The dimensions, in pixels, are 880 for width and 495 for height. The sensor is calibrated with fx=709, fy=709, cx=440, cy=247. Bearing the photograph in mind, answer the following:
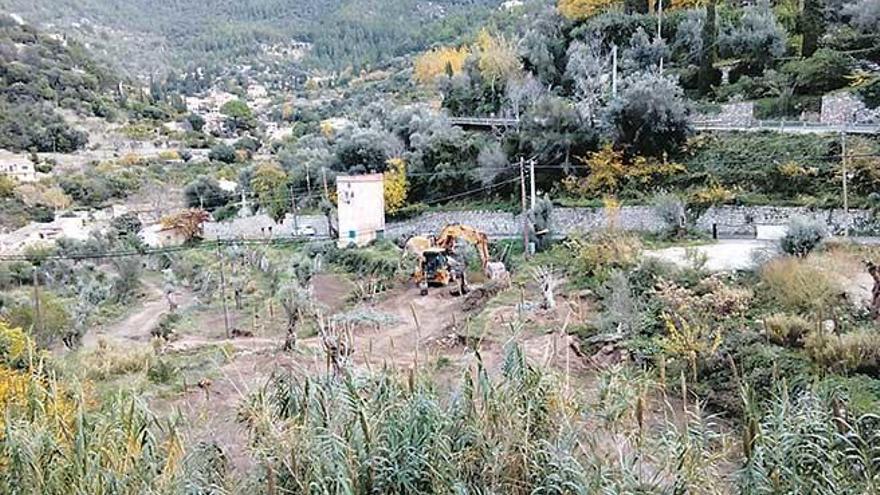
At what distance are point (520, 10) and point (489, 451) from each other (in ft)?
201

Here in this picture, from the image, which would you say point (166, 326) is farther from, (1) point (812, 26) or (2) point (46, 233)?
(1) point (812, 26)

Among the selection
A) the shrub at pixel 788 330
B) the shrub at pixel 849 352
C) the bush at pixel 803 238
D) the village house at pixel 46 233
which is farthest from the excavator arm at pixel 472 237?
the village house at pixel 46 233

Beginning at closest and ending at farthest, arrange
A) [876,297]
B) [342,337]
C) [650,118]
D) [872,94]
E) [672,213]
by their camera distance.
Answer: [342,337] < [876,297] < [672,213] < [872,94] < [650,118]

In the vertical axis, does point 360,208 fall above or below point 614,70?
below

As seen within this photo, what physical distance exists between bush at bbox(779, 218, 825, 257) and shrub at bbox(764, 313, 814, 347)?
3408 millimetres

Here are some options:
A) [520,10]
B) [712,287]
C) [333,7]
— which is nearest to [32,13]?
[333,7]

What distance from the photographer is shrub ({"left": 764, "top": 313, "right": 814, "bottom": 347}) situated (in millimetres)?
8742

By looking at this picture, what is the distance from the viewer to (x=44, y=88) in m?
53.1

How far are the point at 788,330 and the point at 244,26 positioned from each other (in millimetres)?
95872

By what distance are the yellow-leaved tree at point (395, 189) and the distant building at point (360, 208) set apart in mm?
968

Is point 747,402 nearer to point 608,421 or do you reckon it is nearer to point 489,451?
point 608,421

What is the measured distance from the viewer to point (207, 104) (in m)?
72.5

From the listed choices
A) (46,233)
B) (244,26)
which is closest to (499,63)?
(46,233)

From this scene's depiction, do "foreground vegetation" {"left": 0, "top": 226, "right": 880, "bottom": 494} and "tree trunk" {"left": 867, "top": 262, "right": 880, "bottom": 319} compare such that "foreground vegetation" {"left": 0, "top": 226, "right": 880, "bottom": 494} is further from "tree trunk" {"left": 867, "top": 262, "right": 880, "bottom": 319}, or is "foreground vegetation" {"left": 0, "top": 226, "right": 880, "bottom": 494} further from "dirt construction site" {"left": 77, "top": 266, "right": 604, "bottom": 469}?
"tree trunk" {"left": 867, "top": 262, "right": 880, "bottom": 319}
